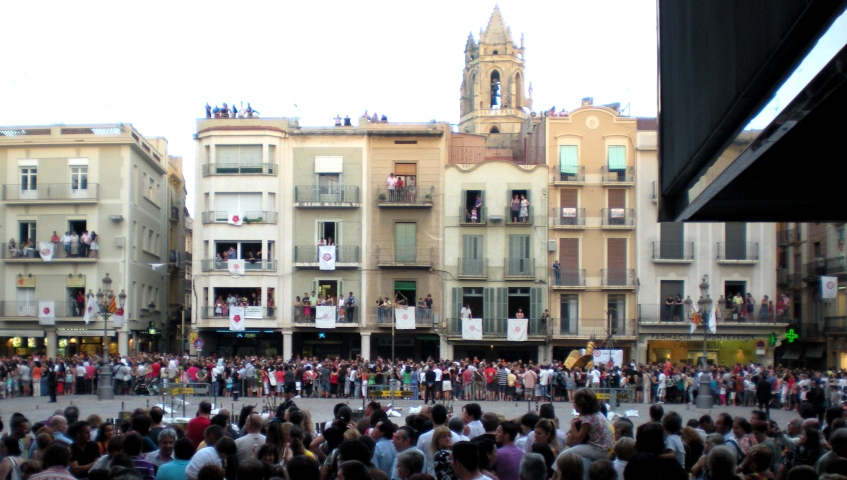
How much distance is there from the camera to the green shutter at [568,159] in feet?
150

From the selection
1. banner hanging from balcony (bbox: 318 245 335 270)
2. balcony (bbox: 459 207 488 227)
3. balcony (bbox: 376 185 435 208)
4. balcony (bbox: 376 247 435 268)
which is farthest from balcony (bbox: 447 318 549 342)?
banner hanging from balcony (bbox: 318 245 335 270)

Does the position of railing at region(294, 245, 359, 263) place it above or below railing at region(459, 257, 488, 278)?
above

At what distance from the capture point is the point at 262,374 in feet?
115

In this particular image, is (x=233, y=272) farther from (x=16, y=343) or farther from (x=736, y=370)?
(x=736, y=370)

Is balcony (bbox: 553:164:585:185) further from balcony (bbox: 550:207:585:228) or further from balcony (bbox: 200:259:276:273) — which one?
balcony (bbox: 200:259:276:273)

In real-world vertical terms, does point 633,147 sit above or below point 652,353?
above

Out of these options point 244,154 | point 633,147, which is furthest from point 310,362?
point 633,147

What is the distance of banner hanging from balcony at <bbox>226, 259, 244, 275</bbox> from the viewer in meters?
45.0

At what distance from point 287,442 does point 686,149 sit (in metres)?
5.38

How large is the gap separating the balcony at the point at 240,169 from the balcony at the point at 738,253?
72.8 ft

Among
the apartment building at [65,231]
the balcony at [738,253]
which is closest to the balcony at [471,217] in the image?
the balcony at [738,253]

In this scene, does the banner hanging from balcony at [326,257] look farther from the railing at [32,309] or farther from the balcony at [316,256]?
the railing at [32,309]

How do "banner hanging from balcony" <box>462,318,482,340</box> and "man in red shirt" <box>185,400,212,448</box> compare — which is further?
"banner hanging from balcony" <box>462,318,482,340</box>

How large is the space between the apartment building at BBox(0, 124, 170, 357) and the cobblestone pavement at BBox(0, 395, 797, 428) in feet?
34.6
